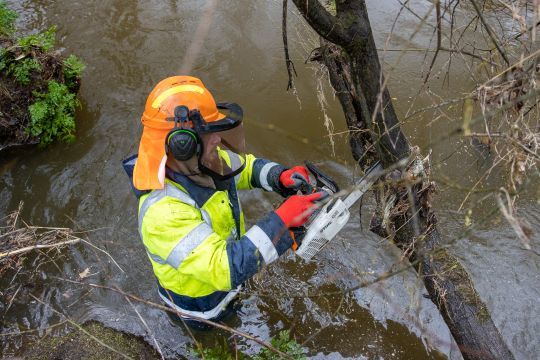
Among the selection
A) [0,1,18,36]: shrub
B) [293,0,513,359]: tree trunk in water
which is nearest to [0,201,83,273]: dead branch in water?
[293,0,513,359]: tree trunk in water

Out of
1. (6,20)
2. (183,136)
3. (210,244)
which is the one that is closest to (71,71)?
(6,20)

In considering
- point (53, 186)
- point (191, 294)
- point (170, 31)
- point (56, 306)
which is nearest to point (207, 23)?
→ point (170, 31)

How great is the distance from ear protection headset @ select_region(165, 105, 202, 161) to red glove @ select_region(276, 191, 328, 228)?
1.77ft

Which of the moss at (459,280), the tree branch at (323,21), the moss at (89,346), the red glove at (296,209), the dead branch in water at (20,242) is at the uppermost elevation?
the tree branch at (323,21)

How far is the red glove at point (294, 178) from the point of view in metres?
3.04

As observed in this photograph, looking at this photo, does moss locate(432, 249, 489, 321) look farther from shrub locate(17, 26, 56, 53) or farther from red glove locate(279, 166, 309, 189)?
shrub locate(17, 26, 56, 53)

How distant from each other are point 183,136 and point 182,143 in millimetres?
33

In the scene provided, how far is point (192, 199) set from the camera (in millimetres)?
2641

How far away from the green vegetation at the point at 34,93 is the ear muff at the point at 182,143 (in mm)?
3126

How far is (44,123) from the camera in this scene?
16.7 feet

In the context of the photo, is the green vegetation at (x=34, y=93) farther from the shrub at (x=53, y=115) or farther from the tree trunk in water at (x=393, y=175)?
the tree trunk in water at (x=393, y=175)

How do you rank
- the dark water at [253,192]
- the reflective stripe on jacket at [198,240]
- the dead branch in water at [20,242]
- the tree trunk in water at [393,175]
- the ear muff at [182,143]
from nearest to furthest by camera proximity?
the ear muff at [182,143]
the reflective stripe on jacket at [198,240]
the tree trunk in water at [393,175]
the dead branch in water at [20,242]
the dark water at [253,192]

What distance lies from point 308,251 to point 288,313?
1.28 meters

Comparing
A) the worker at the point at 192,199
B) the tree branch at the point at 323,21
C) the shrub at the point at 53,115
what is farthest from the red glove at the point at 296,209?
the shrub at the point at 53,115
